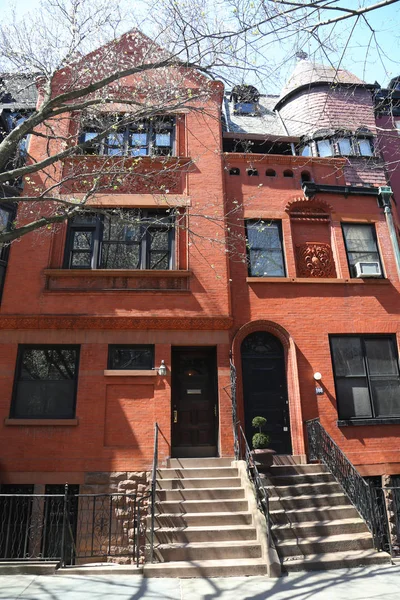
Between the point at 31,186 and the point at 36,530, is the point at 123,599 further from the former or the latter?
the point at 31,186

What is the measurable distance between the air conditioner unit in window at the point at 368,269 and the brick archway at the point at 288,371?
2.89 meters

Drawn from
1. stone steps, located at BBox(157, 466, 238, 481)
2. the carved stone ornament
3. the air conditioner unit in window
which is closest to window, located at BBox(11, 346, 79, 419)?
stone steps, located at BBox(157, 466, 238, 481)

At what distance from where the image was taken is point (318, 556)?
23.1 feet

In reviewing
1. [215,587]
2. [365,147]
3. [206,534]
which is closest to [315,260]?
[365,147]

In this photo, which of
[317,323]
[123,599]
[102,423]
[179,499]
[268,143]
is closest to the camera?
[123,599]

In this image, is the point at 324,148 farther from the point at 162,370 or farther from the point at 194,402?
the point at 194,402

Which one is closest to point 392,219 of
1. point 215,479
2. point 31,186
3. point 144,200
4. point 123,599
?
point 144,200

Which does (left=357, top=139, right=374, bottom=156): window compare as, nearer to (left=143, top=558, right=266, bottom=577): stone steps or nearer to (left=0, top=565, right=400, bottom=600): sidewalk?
(left=0, top=565, right=400, bottom=600): sidewalk

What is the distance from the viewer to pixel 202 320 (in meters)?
10.6

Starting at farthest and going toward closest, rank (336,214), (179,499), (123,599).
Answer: (336,214), (179,499), (123,599)

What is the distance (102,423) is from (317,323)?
20.2 feet

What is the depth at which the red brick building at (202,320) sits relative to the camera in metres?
9.90

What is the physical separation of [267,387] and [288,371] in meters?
0.70

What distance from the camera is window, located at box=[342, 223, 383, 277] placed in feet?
40.1
